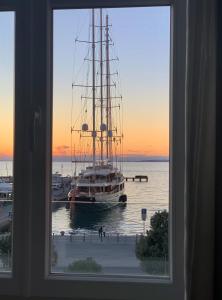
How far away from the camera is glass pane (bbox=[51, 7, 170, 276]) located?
2.21 meters

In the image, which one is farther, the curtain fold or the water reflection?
the water reflection

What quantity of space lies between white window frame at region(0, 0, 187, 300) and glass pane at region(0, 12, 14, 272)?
2.2 inches

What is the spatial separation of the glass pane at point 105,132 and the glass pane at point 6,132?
22cm

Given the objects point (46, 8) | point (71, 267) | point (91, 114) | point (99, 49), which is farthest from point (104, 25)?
point (71, 267)

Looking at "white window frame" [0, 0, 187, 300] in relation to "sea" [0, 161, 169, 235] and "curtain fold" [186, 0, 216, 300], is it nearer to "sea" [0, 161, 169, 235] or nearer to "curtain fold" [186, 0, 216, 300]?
"sea" [0, 161, 169, 235]

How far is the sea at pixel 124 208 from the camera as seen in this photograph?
7.16ft

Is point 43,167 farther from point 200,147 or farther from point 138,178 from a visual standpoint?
point 200,147

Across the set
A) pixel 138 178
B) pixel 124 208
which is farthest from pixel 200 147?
pixel 124 208

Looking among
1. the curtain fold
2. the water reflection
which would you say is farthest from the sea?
the curtain fold

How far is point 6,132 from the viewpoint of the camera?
2262 mm

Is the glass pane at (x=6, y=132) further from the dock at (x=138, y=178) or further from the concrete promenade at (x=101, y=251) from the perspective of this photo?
the dock at (x=138, y=178)

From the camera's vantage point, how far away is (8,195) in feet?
7.34

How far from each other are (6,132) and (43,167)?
28 centimetres

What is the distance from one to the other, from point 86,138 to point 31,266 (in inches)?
26.2
